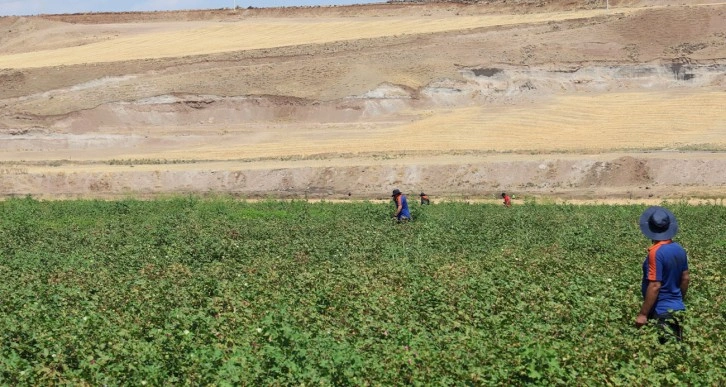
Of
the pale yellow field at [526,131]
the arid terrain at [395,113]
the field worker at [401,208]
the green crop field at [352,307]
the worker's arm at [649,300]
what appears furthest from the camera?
the pale yellow field at [526,131]

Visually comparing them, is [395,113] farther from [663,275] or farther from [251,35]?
[663,275]

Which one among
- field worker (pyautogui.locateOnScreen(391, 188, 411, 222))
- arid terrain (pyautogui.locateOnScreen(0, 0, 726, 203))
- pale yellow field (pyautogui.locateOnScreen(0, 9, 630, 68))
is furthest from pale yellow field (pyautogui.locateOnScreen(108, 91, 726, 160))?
field worker (pyautogui.locateOnScreen(391, 188, 411, 222))

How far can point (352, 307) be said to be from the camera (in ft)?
35.0

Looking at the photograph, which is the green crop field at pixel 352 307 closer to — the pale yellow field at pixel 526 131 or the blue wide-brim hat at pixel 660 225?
the blue wide-brim hat at pixel 660 225

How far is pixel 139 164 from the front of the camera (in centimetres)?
4428

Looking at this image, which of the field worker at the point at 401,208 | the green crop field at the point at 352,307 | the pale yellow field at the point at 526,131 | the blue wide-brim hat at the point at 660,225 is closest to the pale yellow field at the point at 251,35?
the pale yellow field at the point at 526,131

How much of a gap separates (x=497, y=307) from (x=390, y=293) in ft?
4.87

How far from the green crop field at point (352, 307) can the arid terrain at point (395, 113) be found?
56.8 ft

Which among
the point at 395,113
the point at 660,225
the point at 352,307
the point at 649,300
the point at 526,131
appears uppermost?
the point at 395,113

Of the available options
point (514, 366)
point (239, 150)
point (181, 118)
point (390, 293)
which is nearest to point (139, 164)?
point (239, 150)

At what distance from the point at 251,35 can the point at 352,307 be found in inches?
2491

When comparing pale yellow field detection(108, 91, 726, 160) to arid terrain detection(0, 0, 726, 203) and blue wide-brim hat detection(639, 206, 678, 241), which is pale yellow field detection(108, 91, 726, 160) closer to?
arid terrain detection(0, 0, 726, 203)

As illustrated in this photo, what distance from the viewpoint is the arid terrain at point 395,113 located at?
37.7 m

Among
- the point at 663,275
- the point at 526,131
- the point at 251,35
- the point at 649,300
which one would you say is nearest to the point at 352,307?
the point at 649,300
